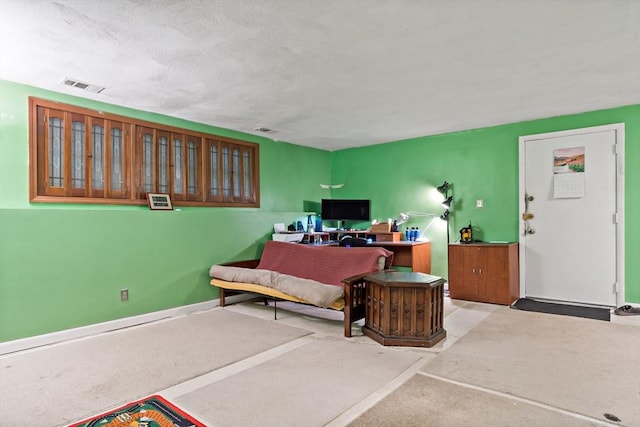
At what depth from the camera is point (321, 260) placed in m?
4.31

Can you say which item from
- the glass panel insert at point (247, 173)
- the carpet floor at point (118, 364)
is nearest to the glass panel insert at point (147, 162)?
the glass panel insert at point (247, 173)

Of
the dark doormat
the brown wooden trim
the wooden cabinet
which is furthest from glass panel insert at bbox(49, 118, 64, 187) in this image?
the dark doormat

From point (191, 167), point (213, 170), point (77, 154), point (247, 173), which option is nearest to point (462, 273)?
point (247, 173)

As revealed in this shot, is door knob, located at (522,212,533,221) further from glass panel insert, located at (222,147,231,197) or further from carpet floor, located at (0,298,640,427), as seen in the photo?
glass panel insert, located at (222,147,231,197)

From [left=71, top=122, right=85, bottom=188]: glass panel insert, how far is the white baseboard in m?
1.42

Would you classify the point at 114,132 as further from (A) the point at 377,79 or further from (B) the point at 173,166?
(A) the point at 377,79

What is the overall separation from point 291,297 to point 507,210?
10.3 feet

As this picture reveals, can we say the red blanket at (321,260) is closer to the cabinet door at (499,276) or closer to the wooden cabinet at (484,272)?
the wooden cabinet at (484,272)

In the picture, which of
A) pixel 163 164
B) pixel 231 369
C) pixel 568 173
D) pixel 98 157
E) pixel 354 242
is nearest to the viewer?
pixel 231 369

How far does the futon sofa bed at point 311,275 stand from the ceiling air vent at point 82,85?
227 centimetres

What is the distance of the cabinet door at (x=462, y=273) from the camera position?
476cm

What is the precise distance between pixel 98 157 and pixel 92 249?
0.96 meters

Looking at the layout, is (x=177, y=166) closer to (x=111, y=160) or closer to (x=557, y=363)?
(x=111, y=160)

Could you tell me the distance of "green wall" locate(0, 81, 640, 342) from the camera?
131 inches
